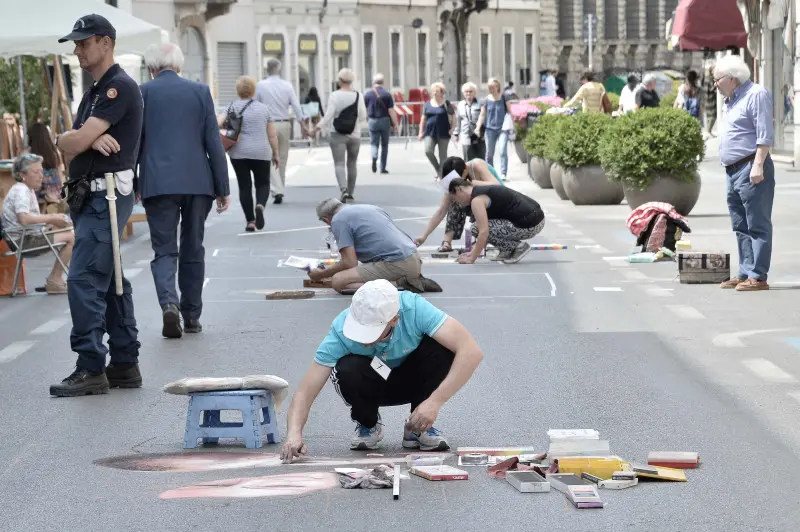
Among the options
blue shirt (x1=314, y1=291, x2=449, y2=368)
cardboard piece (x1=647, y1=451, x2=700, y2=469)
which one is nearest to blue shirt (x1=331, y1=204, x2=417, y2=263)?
blue shirt (x1=314, y1=291, x2=449, y2=368)

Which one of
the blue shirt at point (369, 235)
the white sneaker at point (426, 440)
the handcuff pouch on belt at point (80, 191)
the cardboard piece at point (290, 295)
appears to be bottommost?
the cardboard piece at point (290, 295)

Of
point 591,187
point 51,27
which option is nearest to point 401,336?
point 51,27

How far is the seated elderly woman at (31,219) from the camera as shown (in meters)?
14.7

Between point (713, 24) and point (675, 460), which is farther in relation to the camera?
→ point (713, 24)

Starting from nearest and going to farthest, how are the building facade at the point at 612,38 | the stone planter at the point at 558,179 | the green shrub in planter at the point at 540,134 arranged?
the stone planter at the point at 558,179
the green shrub in planter at the point at 540,134
the building facade at the point at 612,38

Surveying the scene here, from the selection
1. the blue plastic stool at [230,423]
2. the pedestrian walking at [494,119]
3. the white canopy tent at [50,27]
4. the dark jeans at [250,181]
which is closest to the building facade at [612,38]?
the pedestrian walking at [494,119]

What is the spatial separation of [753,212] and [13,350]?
228 inches

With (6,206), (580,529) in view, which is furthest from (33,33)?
(580,529)

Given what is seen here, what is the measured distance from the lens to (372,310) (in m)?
7.02

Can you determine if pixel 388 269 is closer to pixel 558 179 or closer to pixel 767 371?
pixel 767 371

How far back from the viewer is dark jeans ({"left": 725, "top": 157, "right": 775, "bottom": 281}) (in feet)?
43.1

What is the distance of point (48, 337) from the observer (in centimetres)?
1186

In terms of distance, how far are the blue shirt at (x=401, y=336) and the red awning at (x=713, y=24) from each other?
97.7ft

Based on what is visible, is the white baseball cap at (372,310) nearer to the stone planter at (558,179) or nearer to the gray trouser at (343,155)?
the stone planter at (558,179)
